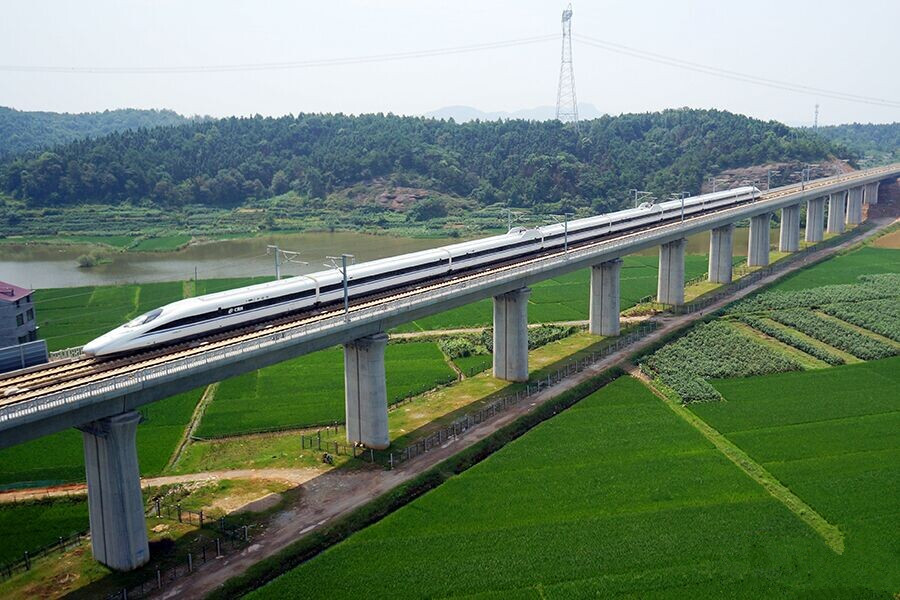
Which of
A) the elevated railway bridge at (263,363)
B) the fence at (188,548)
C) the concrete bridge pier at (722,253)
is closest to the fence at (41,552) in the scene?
the elevated railway bridge at (263,363)

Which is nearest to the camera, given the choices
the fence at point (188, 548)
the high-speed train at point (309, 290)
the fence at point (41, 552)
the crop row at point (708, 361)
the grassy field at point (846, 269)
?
the fence at point (188, 548)

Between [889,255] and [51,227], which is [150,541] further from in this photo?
[51,227]

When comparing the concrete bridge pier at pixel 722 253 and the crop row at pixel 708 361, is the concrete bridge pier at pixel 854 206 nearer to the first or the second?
the concrete bridge pier at pixel 722 253

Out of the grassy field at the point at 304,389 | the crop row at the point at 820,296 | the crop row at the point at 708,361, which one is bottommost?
the grassy field at the point at 304,389

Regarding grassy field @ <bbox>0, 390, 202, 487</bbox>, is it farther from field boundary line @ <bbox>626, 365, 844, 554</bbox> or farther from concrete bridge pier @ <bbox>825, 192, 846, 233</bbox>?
concrete bridge pier @ <bbox>825, 192, 846, 233</bbox>

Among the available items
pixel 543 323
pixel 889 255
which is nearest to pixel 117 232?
pixel 543 323

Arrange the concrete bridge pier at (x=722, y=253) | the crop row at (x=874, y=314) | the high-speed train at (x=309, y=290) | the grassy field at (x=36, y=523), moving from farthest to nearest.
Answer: the concrete bridge pier at (x=722, y=253)
the crop row at (x=874, y=314)
the high-speed train at (x=309, y=290)
the grassy field at (x=36, y=523)
